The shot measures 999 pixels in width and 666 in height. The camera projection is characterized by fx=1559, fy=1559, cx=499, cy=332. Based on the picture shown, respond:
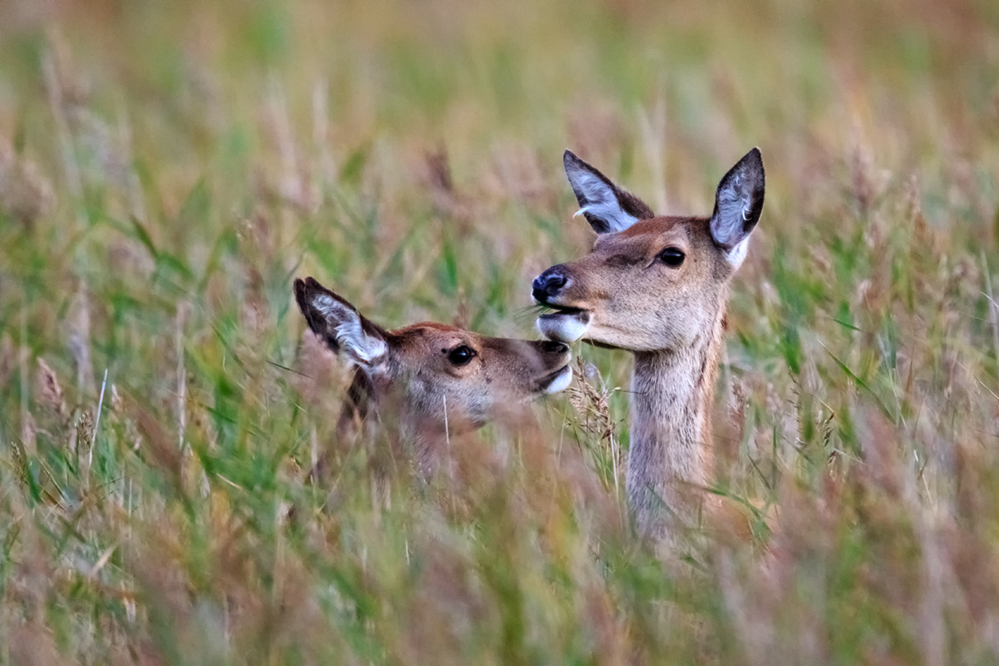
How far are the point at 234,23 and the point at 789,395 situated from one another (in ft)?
31.5

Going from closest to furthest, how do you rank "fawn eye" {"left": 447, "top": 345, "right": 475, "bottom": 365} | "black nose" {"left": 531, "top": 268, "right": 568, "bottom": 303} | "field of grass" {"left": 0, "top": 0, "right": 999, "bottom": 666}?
"field of grass" {"left": 0, "top": 0, "right": 999, "bottom": 666} < "black nose" {"left": 531, "top": 268, "right": 568, "bottom": 303} < "fawn eye" {"left": 447, "top": 345, "right": 475, "bottom": 365}

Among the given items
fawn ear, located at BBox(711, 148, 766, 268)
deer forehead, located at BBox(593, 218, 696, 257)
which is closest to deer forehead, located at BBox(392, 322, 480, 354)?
deer forehead, located at BBox(593, 218, 696, 257)

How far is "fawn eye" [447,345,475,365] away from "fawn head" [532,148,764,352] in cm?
65

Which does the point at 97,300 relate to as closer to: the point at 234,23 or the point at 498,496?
the point at 498,496

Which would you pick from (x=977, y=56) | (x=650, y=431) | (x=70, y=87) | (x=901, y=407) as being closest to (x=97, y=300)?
(x=70, y=87)

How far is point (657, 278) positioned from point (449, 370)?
3.08ft

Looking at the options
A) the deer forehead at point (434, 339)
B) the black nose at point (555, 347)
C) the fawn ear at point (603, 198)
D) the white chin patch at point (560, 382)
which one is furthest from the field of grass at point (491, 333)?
the fawn ear at point (603, 198)

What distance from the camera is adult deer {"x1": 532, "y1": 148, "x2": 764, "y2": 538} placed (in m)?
4.91

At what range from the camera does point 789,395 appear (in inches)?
224

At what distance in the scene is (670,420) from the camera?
5000mm

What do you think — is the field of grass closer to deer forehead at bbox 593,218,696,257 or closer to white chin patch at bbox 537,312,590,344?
white chin patch at bbox 537,312,590,344

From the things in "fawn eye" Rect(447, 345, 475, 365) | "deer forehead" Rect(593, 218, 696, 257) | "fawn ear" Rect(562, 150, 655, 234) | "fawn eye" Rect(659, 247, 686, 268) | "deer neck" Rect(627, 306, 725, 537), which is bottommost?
"deer neck" Rect(627, 306, 725, 537)

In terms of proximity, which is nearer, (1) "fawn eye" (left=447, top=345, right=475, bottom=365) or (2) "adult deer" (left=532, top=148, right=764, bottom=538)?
(2) "adult deer" (left=532, top=148, right=764, bottom=538)

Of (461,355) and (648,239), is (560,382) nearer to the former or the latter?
(461,355)
